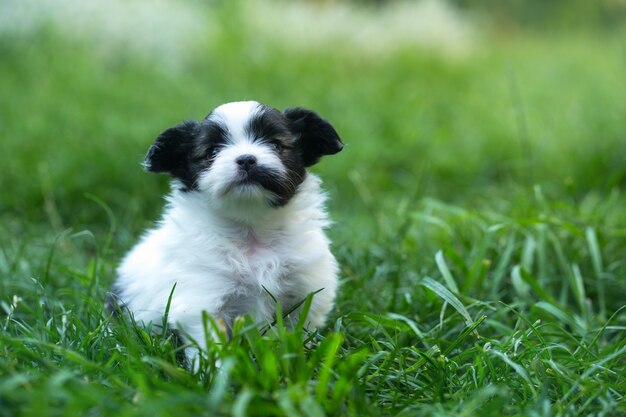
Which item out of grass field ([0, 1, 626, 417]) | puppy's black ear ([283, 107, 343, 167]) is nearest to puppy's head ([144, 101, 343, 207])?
puppy's black ear ([283, 107, 343, 167])

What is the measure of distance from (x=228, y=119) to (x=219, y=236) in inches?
19.6

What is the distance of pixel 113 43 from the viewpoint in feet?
34.7

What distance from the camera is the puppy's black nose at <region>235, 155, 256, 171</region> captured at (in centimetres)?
310

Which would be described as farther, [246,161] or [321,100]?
Answer: [321,100]

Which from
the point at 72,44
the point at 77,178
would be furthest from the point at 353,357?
the point at 72,44

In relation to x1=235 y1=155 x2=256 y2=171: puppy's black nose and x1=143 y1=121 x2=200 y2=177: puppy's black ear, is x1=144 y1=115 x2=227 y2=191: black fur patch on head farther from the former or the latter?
x1=235 y1=155 x2=256 y2=171: puppy's black nose

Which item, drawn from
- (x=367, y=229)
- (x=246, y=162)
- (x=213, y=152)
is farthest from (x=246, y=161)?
(x=367, y=229)

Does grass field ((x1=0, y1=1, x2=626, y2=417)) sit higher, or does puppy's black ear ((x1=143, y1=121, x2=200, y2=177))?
puppy's black ear ((x1=143, y1=121, x2=200, y2=177))

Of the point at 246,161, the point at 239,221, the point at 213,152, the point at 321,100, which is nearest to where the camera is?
the point at 246,161

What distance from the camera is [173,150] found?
3.43 meters

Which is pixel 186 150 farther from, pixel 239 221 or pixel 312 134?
pixel 312 134

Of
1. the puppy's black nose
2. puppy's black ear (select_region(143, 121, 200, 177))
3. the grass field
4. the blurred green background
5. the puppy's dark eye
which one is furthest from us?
the blurred green background

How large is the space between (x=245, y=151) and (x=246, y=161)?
62 mm

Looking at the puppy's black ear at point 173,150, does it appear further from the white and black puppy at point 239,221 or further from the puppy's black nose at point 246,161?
the puppy's black nose at point 246,161
